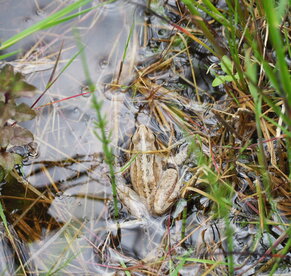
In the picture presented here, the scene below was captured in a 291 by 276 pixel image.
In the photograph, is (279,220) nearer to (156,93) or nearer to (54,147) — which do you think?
(156,93)

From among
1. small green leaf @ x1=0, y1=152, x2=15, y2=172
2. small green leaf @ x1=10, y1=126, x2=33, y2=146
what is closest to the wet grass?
small green leaf @ x1=0, y1=152, x2=15, y2=172

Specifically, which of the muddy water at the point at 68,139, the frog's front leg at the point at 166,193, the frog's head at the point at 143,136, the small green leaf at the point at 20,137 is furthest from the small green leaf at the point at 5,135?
the frog's front leg at the point at 166,193

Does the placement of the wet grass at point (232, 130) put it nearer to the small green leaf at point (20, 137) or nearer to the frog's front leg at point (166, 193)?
the frog's front leg at point (166, 193)

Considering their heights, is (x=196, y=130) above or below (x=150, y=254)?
above

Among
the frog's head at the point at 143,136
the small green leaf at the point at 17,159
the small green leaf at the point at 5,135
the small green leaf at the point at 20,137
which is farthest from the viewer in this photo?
the frog's head at the point at 143,136

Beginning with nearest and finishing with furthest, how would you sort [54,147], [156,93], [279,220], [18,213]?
[279,220]
[18,213]
[54,147]
[156,93]

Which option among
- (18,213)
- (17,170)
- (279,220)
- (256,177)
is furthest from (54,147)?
(279,220)

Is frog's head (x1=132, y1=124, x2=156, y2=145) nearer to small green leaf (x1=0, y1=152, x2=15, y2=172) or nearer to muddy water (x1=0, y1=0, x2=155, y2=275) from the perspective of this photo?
muddy water (x1=0, y1=0, x2=155, y2=275)

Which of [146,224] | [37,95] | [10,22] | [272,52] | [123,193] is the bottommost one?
[146,224]
